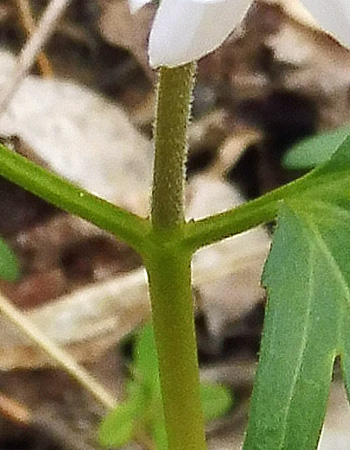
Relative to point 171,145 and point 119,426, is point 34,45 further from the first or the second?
point 171,145

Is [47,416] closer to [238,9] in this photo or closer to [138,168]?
[138,168]

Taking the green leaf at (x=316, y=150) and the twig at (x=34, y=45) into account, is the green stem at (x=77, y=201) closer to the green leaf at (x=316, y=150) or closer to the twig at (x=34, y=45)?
the green leaf at (x=316, y=150)

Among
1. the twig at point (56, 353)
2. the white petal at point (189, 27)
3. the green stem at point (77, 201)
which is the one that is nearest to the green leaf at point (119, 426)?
the twig at point (56, 353)

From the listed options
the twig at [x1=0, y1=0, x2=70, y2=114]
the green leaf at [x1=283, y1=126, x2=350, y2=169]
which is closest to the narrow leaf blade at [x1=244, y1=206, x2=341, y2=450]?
the green leaf at [x1=283, y1=126, x2=350, y2=169]

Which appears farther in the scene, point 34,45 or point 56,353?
point 34,45

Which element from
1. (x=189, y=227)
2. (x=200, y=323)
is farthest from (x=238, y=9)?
(x=200, y=323)

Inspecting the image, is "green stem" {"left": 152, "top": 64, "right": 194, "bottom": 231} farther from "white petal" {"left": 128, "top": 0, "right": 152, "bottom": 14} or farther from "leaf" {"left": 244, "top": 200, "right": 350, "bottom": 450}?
"white petal" {"left": 128, "top": 0, "right": 152, "bottom": 14}

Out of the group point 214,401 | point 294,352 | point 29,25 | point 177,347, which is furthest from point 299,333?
point 29,25
